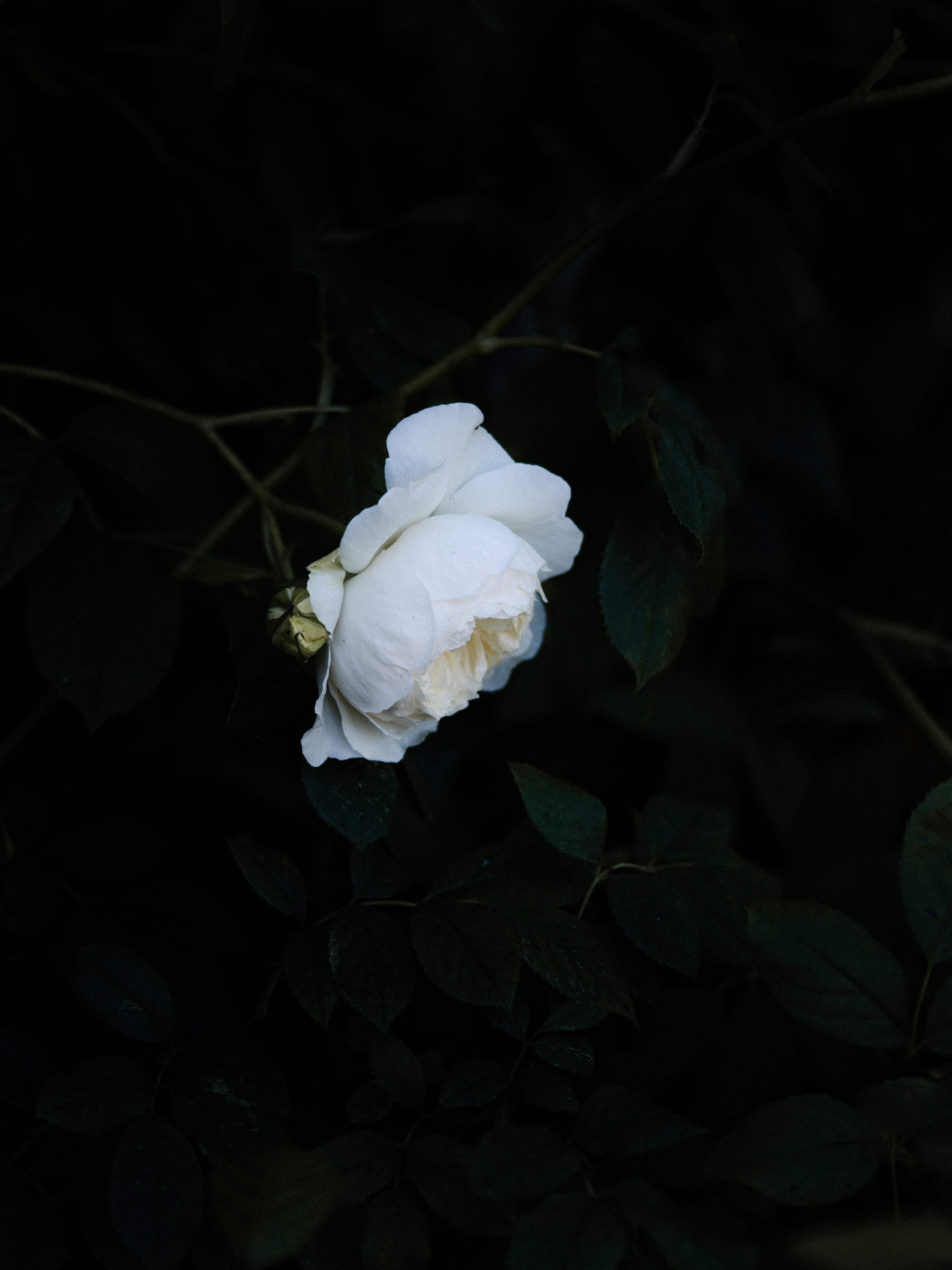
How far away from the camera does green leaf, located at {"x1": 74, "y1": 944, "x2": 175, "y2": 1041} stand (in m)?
0.62

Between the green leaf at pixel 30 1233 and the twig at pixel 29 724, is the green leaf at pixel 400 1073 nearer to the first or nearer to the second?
the green leaf at pixel 30 1233

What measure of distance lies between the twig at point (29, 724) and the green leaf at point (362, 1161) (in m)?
0.44

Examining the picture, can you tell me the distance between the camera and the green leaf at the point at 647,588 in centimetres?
70

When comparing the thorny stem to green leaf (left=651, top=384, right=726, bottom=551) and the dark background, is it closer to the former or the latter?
the dark background

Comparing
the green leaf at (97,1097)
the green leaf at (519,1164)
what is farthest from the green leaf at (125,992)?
A: the green leaf at (519,1164)

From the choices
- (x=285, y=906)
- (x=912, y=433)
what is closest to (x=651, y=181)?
(x=285, y=906)

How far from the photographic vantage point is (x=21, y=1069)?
688 mm

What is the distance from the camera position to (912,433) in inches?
67.3

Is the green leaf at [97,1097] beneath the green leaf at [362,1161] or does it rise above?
above

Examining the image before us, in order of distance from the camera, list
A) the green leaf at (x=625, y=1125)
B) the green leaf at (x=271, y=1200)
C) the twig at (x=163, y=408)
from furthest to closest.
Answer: the twig at (x=163, y=408)
the green leaf at (x=625, y=1125)
the green leaf at (x=271, y=1200)

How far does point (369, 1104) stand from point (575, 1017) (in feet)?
0.46

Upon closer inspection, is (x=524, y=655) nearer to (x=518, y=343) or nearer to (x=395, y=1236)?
(x=518, y=343)

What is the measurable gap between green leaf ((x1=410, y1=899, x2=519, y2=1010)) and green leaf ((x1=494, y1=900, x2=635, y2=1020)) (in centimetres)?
1

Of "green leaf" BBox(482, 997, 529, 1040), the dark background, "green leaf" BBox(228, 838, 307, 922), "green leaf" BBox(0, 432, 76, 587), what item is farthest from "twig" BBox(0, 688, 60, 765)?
"green leaf" BBox(482, 997, 529, 1040)
